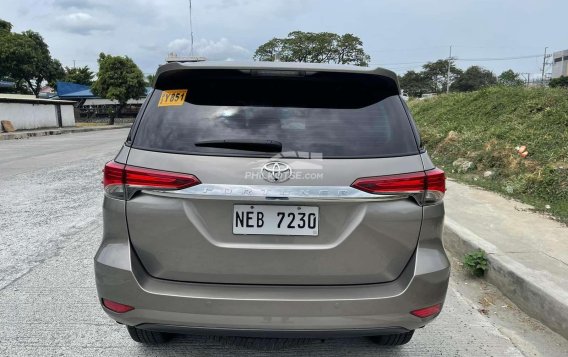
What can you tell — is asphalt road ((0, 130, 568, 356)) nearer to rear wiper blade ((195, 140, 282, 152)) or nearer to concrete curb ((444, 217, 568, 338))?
concrete curb ((444, 217, 568, 338))

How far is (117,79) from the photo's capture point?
1724 inches

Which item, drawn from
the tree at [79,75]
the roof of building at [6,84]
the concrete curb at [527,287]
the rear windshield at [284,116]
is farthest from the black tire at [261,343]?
the tree at [79,75]

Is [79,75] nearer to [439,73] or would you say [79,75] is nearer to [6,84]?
[6,84]

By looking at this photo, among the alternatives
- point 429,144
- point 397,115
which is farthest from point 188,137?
point 429,144

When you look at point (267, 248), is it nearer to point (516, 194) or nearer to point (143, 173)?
point (143, 173)

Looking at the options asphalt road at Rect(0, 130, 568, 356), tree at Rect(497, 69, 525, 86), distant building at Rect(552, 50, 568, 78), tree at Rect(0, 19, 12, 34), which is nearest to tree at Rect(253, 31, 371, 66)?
tree at Rect(497, 69, 525, 86)

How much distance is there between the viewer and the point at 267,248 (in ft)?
6.82

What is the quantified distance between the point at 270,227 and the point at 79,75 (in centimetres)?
7388

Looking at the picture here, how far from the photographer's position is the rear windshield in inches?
85.4

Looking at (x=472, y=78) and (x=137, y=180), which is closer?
(x=137, y=180)

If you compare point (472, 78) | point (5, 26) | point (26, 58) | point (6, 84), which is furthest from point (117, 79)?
point (472, 78)

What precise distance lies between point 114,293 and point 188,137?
2.73 ft

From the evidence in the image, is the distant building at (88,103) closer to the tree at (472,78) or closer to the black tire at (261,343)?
the black tire at (261,343)

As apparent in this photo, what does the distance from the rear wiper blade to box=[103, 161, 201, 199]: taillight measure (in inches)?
7.7
